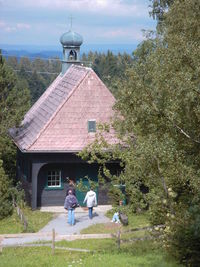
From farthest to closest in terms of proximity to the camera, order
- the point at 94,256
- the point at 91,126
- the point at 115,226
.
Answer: the point at 91,126 → the point at 115,226 → the point at 94,256

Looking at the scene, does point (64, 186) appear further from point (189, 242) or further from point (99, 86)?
point (189, 242)

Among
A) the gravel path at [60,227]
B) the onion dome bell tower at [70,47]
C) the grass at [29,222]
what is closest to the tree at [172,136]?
the gravel path at [60,227]

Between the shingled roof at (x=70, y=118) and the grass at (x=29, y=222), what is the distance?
281cm

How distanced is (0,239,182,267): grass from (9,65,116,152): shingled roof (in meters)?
7.51

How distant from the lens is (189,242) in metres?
13.3

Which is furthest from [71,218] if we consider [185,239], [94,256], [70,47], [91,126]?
[70,47]

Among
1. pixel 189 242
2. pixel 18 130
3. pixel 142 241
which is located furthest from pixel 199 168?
pixel 18 130

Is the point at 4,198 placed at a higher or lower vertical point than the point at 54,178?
lower

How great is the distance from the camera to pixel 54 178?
25.7 meters

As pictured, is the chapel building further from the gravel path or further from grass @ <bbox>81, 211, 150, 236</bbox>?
A: grass @ <bbox>81, 211, 150, 236</bbox>

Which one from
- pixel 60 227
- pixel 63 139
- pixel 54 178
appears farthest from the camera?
pixel 54 178

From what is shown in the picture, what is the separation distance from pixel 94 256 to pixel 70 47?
19842 millimetres

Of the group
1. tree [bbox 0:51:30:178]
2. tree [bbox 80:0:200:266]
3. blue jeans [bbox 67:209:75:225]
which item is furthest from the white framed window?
tree [bbox 80:0:200:266]

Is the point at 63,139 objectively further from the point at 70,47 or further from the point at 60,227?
the point at 70,47
